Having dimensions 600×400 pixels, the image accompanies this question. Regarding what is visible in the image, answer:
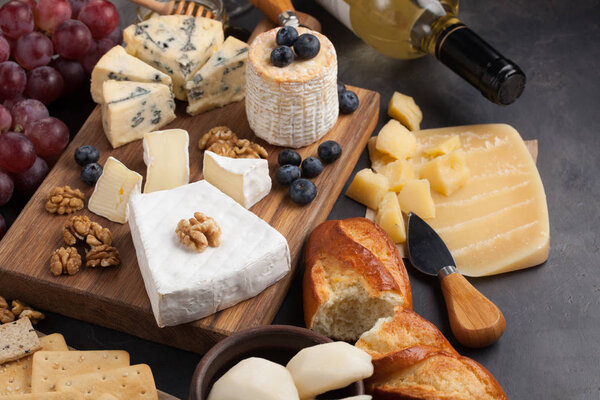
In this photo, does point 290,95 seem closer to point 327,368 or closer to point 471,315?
point 471,315

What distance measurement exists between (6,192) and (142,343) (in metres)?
0.70

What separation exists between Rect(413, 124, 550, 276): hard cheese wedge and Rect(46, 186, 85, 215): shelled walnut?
3.75ft

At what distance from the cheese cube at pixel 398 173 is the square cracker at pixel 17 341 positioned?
124 cm

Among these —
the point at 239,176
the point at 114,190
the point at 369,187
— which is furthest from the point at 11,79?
the point at 369,187

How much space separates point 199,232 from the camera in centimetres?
228

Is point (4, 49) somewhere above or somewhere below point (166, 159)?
above

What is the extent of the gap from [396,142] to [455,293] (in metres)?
0.64

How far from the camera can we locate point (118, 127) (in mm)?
2725

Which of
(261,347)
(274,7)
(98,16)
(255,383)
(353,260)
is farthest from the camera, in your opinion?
(274,7)

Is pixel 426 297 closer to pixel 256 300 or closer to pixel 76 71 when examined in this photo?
pixel 256 300

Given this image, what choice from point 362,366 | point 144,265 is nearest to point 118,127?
point 144,265

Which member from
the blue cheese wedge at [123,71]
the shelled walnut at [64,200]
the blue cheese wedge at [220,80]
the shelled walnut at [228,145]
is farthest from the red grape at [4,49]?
the shelled walnut at [228,145]

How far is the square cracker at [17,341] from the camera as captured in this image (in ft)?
7.40

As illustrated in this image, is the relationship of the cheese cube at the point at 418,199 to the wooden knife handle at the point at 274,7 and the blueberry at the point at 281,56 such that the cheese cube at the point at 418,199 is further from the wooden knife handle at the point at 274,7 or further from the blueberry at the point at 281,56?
the wooden knife handle at the point at 274,7
